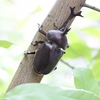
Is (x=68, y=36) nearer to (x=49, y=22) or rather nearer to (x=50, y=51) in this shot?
(x=50, y=51)

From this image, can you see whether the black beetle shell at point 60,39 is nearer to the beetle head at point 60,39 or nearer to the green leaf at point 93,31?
the beetle head at point 60,39

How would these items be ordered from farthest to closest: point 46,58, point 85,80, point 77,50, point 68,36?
point 68,36, point 77,50, point 46,58, point 85,80

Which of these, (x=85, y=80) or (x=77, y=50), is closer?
(x=85, y=80)

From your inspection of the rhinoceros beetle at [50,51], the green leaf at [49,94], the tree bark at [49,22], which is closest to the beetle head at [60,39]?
Answer: the rhinoceros beetle at [50,51]

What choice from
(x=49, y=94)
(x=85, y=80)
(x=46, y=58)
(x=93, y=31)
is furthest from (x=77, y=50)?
(x=49, y=94)

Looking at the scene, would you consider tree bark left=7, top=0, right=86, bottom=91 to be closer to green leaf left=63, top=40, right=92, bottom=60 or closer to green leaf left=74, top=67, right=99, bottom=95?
green leaf left=74, top=67, right=99, bottom=95

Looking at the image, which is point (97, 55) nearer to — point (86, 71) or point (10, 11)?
point (86, 71)
